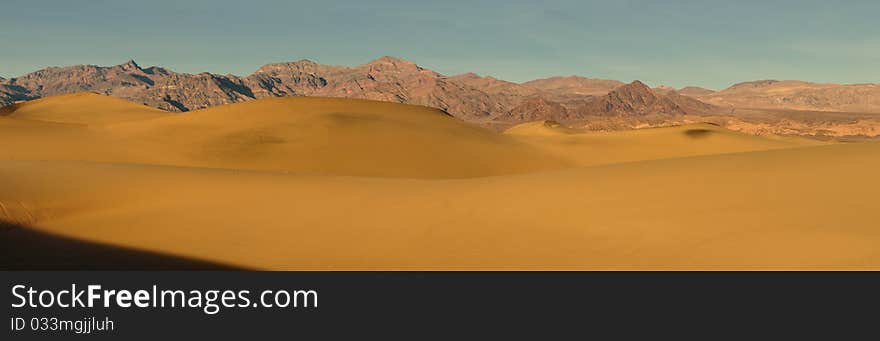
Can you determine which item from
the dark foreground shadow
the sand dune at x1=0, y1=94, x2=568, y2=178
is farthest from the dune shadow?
the dark foreground shadow

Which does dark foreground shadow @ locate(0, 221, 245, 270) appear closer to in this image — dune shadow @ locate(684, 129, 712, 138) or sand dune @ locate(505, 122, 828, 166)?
sand dune @ locate(505, 122, 828, 166)

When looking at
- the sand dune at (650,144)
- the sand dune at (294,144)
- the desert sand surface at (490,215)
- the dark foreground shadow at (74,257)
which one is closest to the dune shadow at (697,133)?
the sand dune at (650,144)

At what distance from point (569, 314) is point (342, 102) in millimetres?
57436

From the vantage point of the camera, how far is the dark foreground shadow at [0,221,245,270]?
9.41m

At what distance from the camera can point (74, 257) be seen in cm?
995

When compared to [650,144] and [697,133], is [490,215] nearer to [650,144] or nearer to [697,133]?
[650,144]

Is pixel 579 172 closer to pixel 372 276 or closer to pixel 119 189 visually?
pixel 372 276

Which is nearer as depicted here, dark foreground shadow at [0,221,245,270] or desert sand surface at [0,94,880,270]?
desert sand surface at [0,94,880,270]

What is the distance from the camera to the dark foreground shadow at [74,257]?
941 cm

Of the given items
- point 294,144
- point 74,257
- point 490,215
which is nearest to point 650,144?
point 294,144

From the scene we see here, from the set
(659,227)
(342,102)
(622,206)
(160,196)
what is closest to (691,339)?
(659,227)

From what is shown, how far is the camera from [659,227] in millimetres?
10164

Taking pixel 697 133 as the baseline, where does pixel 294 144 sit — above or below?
below

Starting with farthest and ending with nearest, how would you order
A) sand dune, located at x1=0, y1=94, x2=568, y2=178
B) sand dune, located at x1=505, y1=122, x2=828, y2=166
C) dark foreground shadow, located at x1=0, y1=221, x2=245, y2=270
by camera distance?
sand dune, located at x1=505, y1=122, x2=828, y2=166 → sand dune, located at x1=0, y1=94, x2=568, y2=178 → dark foreground shadow, located at x1=0, y1=221, x2=245, y2=270
